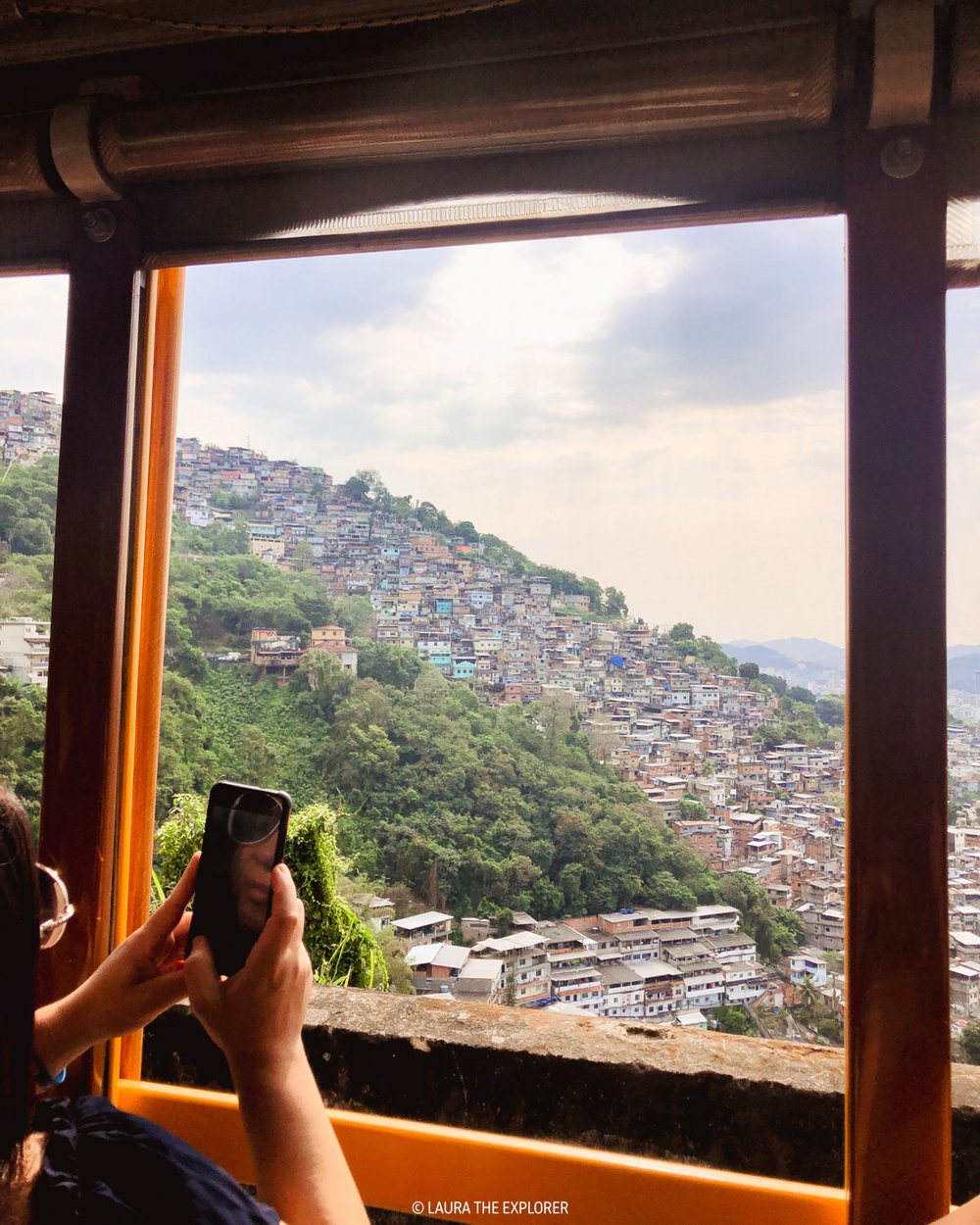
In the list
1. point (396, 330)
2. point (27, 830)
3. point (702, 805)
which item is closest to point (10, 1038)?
point (27, 830)

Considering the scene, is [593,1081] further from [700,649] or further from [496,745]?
[700,649]

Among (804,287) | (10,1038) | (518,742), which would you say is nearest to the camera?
(10,1038)

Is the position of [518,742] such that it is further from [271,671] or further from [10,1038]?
[10,1038]

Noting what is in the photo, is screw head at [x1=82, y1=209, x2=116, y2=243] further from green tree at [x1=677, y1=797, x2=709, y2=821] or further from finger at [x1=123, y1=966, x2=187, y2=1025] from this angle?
green tree at [x1=677, y1=797, x2=709, y2=821]

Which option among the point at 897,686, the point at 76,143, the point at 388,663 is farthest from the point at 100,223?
the point at 897,686

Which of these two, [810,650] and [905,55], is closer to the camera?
[905,55]

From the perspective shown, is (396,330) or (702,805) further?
(396,330)
